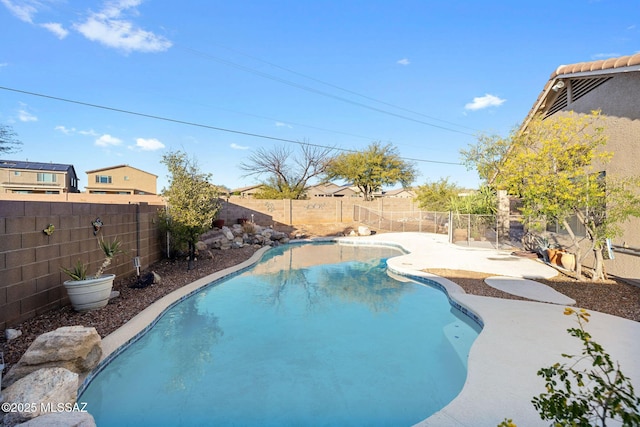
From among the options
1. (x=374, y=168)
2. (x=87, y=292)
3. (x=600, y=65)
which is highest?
(x=374, y=168)

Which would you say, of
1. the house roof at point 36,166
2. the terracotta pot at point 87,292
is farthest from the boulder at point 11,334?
the house roof at point 36,166

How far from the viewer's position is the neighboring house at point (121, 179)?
3825 cm

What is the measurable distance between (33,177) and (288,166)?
26504 mm

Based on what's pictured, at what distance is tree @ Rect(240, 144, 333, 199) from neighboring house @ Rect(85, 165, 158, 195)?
49.9 ft

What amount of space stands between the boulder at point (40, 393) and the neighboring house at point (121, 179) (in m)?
38.5

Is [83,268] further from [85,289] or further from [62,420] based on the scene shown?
[62,420]

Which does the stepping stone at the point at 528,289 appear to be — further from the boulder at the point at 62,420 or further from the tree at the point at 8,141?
the tree at the point at 8,141

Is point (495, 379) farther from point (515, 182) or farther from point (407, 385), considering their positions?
point (515, 182)

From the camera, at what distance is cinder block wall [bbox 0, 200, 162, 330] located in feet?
14.1

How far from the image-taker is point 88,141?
805 inches

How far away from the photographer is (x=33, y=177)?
3391cm

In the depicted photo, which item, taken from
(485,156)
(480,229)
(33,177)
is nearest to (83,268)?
(480,229)

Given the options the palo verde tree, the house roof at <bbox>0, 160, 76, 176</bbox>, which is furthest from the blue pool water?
the house roof at <bbox>0, 160, 76, 176</bbox>

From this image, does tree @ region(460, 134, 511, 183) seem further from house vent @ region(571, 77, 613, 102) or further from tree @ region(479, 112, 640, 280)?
tree @ region(479, 112, 640, 280)
